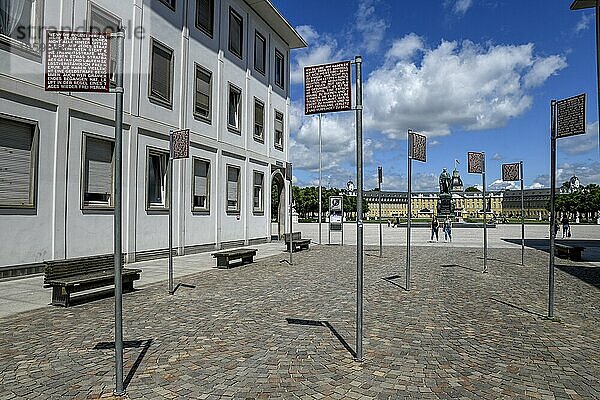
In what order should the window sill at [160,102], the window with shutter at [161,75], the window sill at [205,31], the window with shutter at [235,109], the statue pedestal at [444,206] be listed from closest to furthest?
the window sill at [160,102] < the window with shutter at [161,75] < the window sill at [205,31] < the window with shutter at [235,109] < the statue pedestal at [444,206]

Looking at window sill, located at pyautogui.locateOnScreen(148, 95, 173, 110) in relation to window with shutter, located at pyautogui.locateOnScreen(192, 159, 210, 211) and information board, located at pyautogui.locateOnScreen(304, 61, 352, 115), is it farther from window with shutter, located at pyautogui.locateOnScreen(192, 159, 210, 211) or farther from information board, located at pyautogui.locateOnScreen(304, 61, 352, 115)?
information board, located at pyautogui.locateOnScreen(304, 61, 352, 115)

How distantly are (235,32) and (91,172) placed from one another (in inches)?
527

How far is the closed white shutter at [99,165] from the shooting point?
15.2 meters

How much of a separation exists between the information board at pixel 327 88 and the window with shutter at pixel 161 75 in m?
14.0

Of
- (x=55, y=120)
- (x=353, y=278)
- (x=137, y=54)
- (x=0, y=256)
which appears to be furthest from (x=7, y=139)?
(x=353, y=278)

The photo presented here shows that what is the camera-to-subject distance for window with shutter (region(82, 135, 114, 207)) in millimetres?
15070

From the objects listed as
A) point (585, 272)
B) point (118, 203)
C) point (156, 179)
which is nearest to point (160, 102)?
point (156, 179)

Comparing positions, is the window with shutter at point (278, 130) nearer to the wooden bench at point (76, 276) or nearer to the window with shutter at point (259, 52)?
the window with shutter at point (259, 52)

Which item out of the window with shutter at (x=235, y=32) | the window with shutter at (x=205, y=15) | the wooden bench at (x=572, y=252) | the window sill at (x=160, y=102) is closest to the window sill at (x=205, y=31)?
the window with shutter at (x=205, y=15)

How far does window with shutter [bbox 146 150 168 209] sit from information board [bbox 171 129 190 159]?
8339 millimetres

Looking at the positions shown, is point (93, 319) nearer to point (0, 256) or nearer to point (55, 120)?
point (0, 256)

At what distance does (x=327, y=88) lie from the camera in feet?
18.6

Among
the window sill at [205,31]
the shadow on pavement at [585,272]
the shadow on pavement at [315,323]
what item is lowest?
the shadow on pavement at [585,272]

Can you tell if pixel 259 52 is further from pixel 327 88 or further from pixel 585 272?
pixel 327 88
